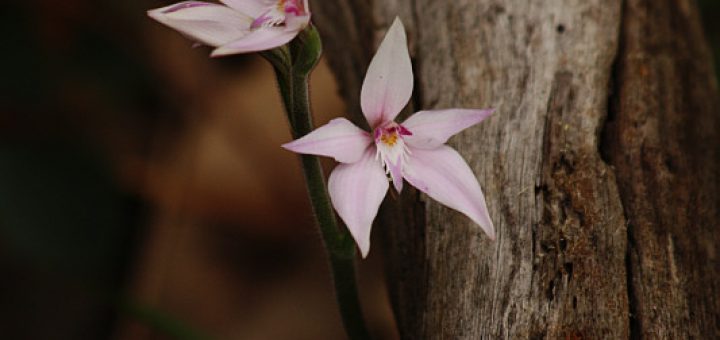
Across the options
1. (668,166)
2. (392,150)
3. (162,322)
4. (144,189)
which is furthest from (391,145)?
(144,189)

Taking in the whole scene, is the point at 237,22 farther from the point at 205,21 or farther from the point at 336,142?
the point at 336,142

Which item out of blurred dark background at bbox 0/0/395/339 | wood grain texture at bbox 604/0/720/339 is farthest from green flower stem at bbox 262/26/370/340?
blurred dark background at bbox 0/0/395/339

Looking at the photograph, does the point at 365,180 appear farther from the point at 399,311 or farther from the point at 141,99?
the point at 141,99

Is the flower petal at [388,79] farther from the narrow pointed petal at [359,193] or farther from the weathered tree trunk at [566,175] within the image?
the weathered tree trunk at [566,175]

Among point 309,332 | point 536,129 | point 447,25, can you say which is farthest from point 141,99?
point 536,129

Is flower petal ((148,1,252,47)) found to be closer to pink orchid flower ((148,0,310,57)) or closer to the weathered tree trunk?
pink orchid flower ((148,0,310,57))
